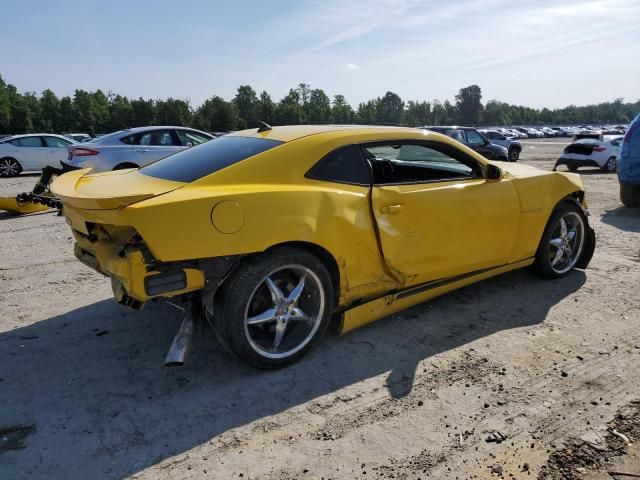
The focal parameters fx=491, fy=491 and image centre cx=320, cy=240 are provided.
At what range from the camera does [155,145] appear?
1073cm

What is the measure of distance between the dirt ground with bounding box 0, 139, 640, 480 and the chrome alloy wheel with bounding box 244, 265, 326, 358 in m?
0.16

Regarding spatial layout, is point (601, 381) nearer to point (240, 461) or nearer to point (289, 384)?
point (289, 384)

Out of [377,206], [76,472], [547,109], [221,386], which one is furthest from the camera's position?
[547,109]

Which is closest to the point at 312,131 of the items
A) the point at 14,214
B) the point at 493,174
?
the point at 493,174

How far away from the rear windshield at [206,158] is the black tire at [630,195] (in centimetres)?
751

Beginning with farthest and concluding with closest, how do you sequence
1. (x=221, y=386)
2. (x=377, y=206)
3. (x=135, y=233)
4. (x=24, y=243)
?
1. (x=24, y=243)
2. (x=377, y=206)
3. (x=221, y=386)
4. (x=135, y=233)

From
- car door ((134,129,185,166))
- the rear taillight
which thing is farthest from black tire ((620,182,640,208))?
the rear taillight

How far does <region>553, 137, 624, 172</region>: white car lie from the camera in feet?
52.1

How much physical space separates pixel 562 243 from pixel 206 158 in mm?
3408

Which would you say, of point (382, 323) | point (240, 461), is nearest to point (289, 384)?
point (240, 461)

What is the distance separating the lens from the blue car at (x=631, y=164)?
7965mm

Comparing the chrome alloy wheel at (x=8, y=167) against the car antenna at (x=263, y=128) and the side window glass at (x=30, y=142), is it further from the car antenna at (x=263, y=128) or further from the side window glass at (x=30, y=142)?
the car antenna at (x=263, y=128)

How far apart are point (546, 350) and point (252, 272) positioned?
2.08 m

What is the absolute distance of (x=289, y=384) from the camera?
9.72ft
